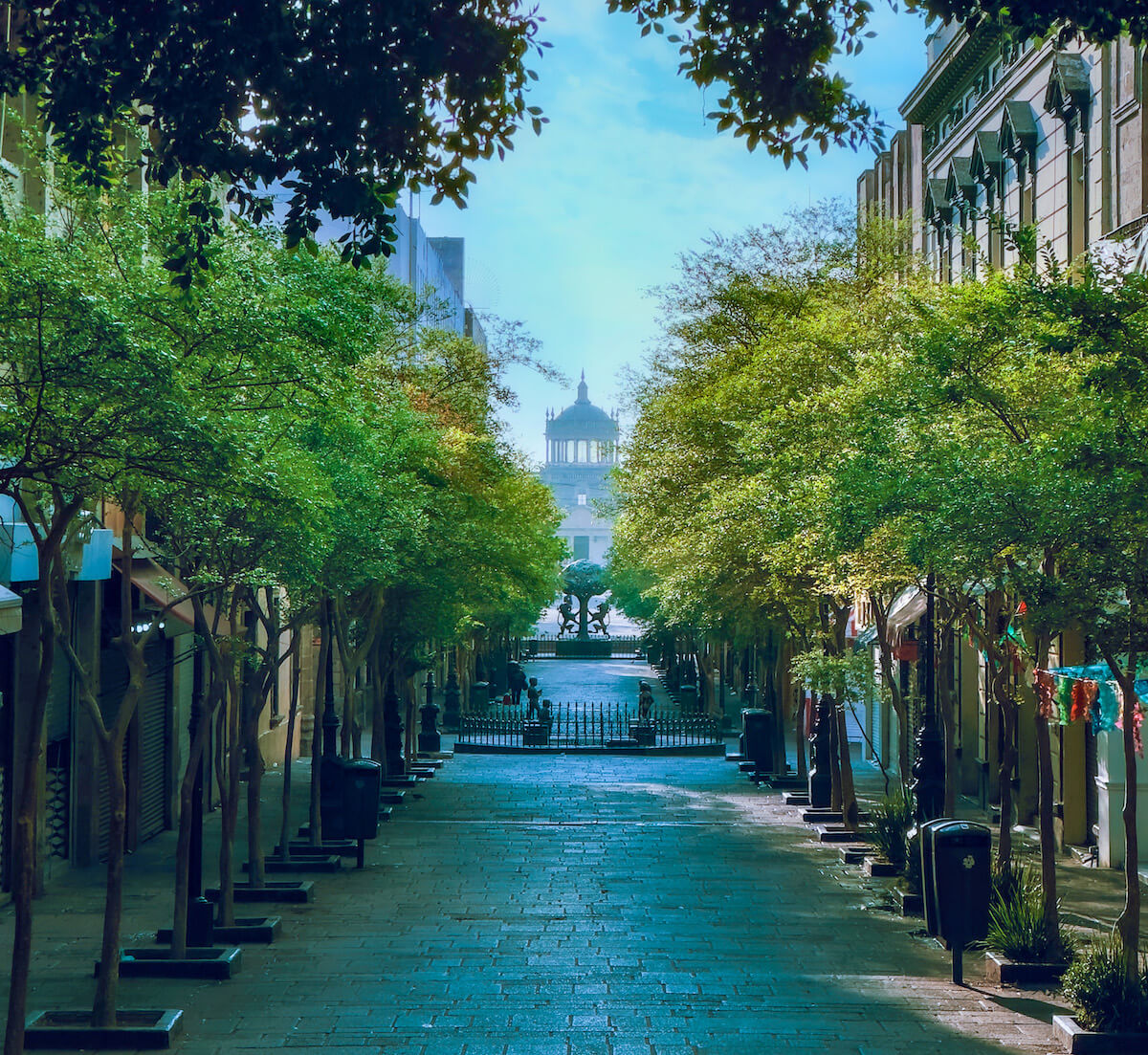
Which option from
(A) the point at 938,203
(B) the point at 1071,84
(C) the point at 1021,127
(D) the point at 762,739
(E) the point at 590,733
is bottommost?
(E) the point at 590,733

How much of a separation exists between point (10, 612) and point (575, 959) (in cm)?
739

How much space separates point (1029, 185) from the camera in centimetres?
2594

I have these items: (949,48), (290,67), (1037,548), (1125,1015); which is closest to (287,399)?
(290,67)

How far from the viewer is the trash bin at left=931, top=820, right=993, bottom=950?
40.2 ft

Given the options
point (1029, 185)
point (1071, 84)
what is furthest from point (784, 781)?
point (1071, 84)

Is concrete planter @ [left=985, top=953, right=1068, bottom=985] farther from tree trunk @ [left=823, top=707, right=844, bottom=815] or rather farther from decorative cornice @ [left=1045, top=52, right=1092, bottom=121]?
decorative cornice @ [left=1045, top=52, right=1092, bottom=121]

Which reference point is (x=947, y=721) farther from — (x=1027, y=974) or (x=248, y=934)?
(x=248, y=934)

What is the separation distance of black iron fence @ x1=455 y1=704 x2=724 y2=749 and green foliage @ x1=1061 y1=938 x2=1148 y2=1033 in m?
25.8

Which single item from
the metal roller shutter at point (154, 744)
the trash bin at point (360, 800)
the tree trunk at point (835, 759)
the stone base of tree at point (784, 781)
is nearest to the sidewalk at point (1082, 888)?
the tree trunk at point (835, 759)

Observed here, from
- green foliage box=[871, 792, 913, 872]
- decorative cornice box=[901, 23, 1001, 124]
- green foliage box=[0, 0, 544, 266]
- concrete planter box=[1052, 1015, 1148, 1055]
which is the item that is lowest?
concrete planter box=[1052, 1015, 1148, 1055]

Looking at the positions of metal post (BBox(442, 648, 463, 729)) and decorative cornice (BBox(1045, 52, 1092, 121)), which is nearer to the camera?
decorative cornice (BBox(1045, 52, 1092, 121))

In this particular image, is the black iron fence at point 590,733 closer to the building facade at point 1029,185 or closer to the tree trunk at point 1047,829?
the building facade at point 1029,185

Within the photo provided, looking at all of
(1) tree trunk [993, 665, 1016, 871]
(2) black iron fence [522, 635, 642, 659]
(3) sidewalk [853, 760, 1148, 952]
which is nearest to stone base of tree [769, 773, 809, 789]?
(3) sidewalk [853, 760, 1148, 952]

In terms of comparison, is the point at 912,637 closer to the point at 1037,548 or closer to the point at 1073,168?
the point at 1073,168
